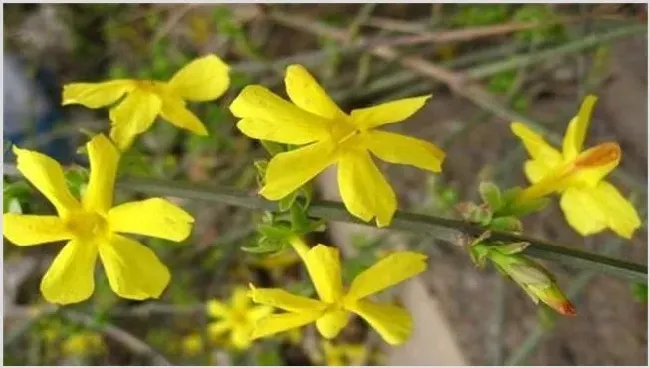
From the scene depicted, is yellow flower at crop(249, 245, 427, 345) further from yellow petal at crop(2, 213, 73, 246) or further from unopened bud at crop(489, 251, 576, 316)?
yellow petal at crop(2, 213, 73, 246)

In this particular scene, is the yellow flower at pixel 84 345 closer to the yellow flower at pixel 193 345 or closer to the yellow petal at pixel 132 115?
the yellow flower at pixel 193 345

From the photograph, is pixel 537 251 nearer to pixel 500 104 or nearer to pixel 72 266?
pixel 72 266

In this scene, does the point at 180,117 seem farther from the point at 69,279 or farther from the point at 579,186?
the point at 579,186

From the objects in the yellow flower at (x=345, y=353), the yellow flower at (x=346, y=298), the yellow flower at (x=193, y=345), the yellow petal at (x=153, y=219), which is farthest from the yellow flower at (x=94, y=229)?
the yellow flower at (x=193, y=345)

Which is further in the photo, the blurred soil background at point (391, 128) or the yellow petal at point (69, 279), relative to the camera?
the blurred soil background at point (391, 128)

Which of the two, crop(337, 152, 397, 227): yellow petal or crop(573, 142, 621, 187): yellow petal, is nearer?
crop(337, 152, 397, 227): yellow petal

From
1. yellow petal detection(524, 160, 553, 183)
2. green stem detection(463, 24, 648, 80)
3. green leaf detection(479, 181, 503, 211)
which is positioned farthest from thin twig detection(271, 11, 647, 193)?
green leaf detection(479, 181, 503, 211)

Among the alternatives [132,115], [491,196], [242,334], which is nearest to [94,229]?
[132,115]
